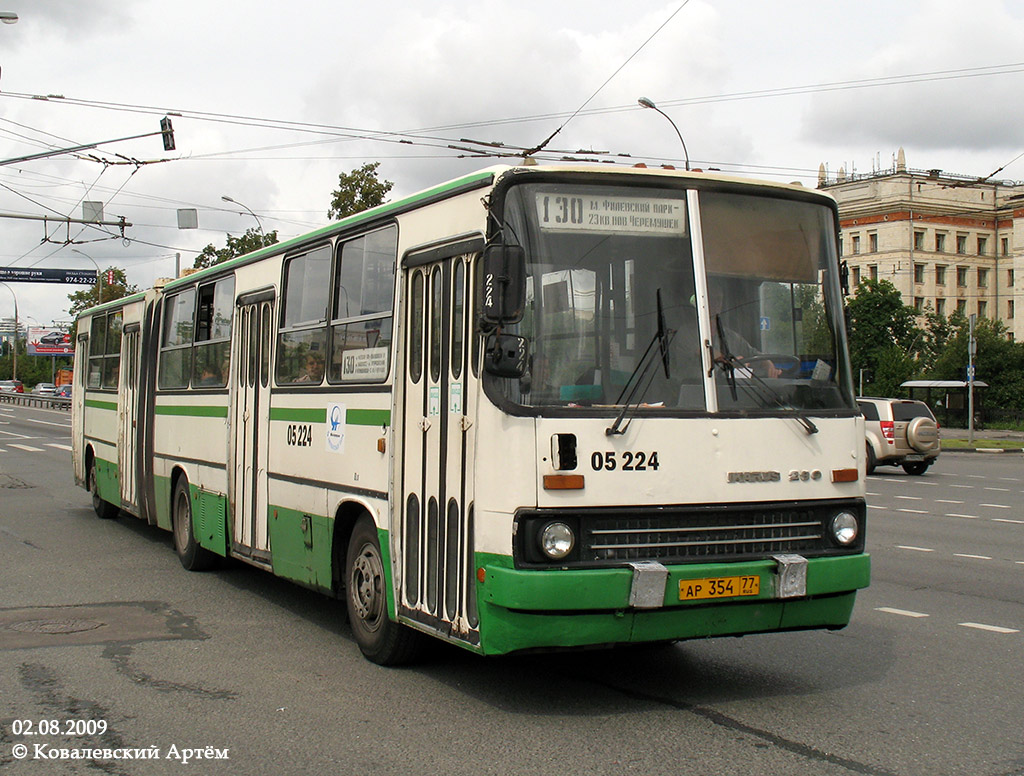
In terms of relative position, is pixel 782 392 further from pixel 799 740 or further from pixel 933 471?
pixel 933 471

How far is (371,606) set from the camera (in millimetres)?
7449

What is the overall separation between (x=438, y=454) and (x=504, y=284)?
1269mm

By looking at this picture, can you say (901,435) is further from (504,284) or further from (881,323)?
(881,323)

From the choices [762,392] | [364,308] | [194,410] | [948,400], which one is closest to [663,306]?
[762,392]

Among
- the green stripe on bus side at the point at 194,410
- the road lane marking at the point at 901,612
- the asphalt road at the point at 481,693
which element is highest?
the green stripe on bus side at the point at 194,410

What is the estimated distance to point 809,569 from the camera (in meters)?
6.32

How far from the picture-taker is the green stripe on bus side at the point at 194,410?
1077 cm

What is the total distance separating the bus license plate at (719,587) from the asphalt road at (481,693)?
647 mm

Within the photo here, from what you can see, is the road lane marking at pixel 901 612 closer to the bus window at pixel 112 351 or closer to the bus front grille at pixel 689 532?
the bus front grille at pixel 689 532

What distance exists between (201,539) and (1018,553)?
8.71 metres

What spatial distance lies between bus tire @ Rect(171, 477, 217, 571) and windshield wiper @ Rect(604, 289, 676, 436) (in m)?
6.34

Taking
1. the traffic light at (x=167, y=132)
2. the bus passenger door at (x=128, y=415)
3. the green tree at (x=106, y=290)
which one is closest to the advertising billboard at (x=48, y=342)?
the green tree at (x=106, y=290)

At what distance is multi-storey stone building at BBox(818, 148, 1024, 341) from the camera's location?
3548 inches

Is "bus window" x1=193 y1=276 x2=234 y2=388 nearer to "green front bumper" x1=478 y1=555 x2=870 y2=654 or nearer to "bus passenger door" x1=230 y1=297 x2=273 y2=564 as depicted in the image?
"bus passenger door" x1=230 y1=297 x2=273 y2=564
